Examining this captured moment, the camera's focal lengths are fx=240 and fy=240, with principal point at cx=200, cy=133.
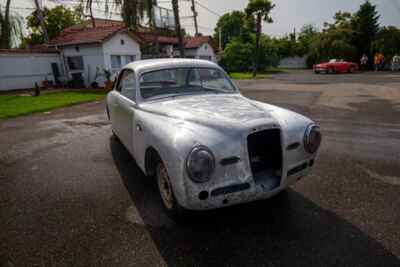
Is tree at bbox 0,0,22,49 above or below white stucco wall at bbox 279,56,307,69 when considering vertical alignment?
above

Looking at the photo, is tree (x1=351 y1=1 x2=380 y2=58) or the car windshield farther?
tree (x1=351 y1=1 x2=380 y2=58)

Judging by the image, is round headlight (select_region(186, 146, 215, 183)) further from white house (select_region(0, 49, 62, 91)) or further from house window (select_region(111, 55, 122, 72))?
white house (select_region(0, 49, 62, 91))

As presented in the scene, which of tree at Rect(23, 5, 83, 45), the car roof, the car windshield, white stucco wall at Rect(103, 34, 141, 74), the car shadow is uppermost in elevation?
tree at Rect(23, 5, 83, 45)

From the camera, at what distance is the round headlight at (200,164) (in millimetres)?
2018

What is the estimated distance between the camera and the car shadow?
2100 millimetres

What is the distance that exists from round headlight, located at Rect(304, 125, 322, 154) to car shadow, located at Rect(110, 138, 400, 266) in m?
0.78

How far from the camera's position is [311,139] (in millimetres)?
2562

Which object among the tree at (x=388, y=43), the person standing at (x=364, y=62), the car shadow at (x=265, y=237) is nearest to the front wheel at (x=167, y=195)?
the car shadow at (x=265, y=237)

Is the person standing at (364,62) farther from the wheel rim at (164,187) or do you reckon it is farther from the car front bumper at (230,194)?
the wheel rim at (164,187)

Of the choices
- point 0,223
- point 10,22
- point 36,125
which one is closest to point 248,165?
point 0,223

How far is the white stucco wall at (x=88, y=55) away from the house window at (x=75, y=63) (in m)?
0.27

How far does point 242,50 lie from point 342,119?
25945mm

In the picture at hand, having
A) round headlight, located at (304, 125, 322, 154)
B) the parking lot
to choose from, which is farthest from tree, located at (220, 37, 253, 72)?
round headlight, located at (304, 125, 322, 154)

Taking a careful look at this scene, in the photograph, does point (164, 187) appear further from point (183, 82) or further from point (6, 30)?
point (6, 30)
